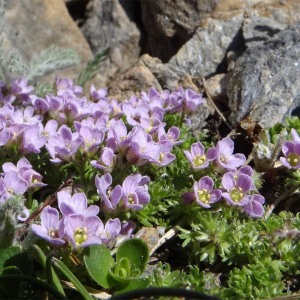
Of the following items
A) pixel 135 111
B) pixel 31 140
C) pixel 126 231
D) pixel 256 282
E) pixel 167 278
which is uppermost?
pixel 31 140

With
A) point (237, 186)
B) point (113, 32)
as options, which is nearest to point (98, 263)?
point (237, 186)

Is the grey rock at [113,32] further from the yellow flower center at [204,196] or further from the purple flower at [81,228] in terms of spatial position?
the purple flower at [81,228]

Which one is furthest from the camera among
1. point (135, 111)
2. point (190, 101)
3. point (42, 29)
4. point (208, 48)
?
point (42, 29)

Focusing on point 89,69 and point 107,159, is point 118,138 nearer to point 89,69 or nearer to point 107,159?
point 107,159

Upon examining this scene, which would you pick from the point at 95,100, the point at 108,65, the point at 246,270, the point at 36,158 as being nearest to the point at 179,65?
the point at 95,100

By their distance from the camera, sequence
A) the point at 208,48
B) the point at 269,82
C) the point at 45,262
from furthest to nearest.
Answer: the point at 208,48 < the point at 269,82 < the point at 45,262

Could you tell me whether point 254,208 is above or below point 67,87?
below
